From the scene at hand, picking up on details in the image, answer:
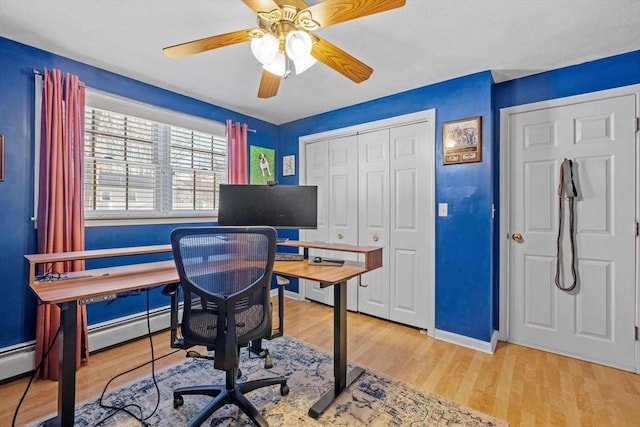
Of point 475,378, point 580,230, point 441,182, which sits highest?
point 441,182

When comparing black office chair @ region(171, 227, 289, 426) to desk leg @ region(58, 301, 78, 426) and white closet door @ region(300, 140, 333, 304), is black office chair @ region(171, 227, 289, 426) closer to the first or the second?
desk leg @ region(58, 301, 78, 426)

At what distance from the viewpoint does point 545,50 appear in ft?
6.95

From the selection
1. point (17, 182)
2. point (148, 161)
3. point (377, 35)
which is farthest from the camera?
point (148, 161)

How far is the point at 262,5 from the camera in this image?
1341 mm

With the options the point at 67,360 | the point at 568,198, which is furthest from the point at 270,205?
the point at 568,198

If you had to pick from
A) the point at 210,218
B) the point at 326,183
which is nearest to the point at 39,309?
the point at 210,218

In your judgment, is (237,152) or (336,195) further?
(336,195)

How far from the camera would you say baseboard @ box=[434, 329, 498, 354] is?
2.45 meters

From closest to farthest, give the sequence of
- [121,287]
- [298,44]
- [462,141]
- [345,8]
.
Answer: [345,8]
[298,44]
[121,287]
[462,141]

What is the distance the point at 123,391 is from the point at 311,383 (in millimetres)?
1221

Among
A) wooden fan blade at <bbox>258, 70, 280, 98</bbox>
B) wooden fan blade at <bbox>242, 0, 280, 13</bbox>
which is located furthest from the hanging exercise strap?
wooden fan blade at <bbox>242, 0, 280, 13</bbox>

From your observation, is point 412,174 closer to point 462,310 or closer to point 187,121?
point 462,310

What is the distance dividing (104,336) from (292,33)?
2.74 meters

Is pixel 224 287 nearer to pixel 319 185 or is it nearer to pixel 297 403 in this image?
pixel 297 403
